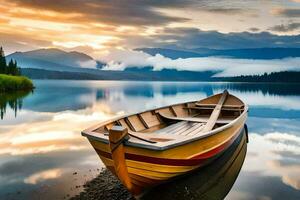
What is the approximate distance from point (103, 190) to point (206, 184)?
326cm

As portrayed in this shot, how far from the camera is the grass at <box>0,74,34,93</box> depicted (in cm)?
6284

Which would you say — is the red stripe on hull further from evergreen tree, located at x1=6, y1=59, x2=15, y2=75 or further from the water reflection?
evergreen tree, located at x1=6, y1=59, x2=15, y2=75

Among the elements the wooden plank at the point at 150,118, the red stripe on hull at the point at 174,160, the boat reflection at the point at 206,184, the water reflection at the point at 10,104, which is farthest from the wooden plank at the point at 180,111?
the water reflection at the point at 10,104

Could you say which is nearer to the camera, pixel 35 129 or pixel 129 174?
pixel 129 174

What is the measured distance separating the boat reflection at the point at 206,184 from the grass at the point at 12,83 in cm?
5747

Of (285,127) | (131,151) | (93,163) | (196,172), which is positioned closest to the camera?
(131,151)

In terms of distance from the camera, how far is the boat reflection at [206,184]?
9.47 m

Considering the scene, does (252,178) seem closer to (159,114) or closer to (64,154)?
(159,114)

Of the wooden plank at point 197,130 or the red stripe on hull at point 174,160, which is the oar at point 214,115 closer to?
the wooden plank at point 197,130

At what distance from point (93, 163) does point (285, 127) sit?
16.6 meters

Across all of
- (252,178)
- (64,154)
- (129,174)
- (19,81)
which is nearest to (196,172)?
(252,178)

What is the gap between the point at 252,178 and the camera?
1149cm

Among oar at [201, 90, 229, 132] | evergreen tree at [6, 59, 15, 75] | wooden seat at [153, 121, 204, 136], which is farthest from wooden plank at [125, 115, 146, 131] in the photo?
evergreen tree at [6, 59, 15, 75]

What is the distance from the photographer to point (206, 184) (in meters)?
10.5
